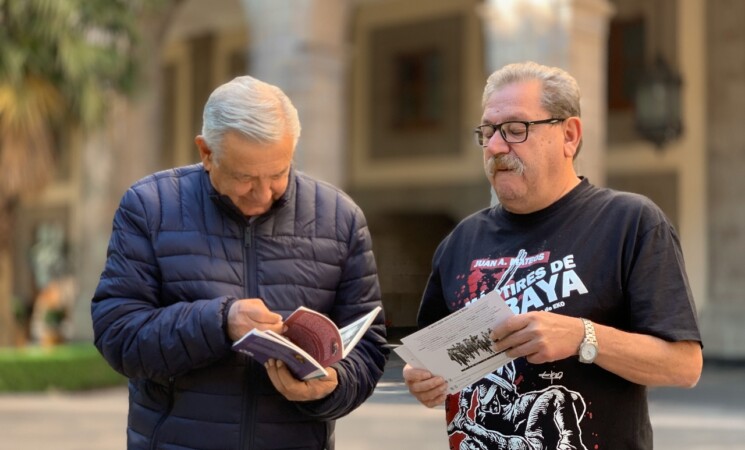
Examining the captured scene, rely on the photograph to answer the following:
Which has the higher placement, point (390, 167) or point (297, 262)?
point (297, 262)

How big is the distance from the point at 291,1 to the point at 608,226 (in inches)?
440

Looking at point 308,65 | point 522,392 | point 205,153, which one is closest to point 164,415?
point 205,153

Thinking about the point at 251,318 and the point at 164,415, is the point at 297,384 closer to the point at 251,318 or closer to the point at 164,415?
the point at 251,318

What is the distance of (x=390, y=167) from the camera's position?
19.0m

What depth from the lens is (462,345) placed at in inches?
91.7

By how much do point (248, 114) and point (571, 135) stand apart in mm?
737

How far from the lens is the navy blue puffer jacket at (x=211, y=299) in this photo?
8.47 ft

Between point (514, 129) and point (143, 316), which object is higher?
point (514, 129)

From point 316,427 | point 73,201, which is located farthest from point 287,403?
point 73,201

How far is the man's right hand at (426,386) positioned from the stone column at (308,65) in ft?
34.1

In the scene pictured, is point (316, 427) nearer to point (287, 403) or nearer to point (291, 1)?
point (287, 403)

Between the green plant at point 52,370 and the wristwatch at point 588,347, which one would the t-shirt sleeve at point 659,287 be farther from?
the green plant at point 52,370

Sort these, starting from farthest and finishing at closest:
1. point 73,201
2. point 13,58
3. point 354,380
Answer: point 73,201, point 13,58, point 354,380

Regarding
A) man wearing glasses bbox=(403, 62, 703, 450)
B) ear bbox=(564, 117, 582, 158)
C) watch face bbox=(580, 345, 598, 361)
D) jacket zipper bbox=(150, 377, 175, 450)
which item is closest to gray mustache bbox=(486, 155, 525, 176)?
man wearing glasses bbox=(403, 62, 703, 450)
